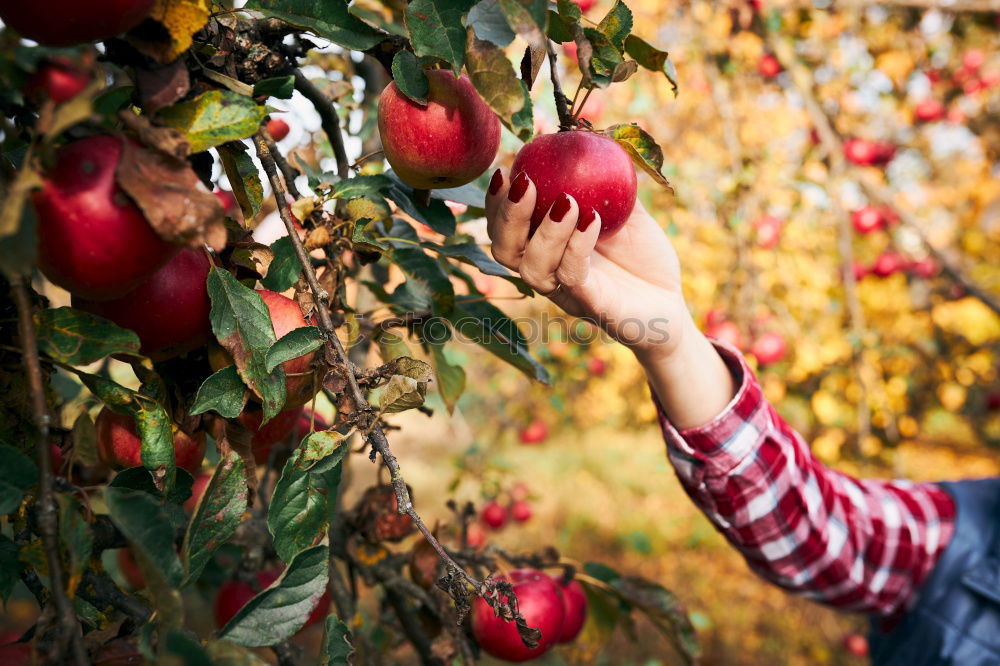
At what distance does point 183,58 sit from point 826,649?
3.31 metres

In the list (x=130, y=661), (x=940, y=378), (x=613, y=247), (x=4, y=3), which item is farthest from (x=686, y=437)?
(x=940, y=378)

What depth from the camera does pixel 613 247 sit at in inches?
33.1

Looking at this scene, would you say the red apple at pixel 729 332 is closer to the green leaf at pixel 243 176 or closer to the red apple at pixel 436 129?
the red apple at pixel 436 129

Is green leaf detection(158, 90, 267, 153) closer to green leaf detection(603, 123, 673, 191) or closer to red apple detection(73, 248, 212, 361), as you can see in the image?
red apple detection(73, 248, 212, 361)

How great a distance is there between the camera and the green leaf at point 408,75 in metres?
0.53

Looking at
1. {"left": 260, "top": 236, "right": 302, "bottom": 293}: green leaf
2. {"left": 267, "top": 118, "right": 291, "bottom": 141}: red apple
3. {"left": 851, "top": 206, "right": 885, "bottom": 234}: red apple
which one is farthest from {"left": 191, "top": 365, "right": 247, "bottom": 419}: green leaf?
{"left": 851, "top": 206, "right": 885, "bottom": 234}: red apple

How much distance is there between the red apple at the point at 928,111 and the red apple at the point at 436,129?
363cm

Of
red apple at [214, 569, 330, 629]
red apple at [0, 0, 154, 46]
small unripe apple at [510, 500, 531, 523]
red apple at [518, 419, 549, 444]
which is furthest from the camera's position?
red apple at [518, 419, 549, 444]

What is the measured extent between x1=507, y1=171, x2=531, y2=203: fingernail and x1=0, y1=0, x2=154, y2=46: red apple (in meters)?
0.34

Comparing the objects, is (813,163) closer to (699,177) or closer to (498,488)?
(699,177)

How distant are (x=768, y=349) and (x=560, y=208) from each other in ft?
5.87

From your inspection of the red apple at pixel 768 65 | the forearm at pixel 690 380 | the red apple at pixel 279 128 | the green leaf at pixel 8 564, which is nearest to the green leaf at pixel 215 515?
the green leaf at pixel 8 564

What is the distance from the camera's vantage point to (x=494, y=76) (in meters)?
0.46

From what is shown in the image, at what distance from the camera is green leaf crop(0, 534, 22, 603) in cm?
42
